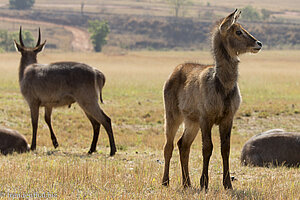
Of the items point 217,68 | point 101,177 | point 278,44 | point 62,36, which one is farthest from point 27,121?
point 278,44

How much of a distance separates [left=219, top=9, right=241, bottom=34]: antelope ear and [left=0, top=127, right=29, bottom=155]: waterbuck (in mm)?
6125

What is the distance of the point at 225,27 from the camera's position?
752 cm

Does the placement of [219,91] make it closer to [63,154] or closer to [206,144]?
[206,144]

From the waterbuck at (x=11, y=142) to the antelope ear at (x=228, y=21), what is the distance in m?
6.12

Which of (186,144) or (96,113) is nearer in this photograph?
(186,144)

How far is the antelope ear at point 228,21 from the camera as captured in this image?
291 inches

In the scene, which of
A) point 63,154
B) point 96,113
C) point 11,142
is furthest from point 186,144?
point 11,142

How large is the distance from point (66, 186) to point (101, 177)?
2.69ft

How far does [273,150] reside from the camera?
10.3 m

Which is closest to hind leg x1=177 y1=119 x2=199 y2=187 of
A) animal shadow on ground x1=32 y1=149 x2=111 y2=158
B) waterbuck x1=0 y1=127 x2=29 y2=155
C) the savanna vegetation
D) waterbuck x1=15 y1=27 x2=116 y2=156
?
animal shadow on ground x1=32 y1=149 x2=111 y2=158

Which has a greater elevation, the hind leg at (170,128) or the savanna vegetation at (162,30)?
the hind leg at (170,128)

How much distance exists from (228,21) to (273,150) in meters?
3.91

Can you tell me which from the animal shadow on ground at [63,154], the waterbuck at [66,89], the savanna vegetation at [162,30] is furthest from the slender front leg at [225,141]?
the savanna vegetation at [162,30]

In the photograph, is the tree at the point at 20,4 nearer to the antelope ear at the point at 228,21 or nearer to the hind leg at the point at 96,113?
the hind leg at the point at 96,113
